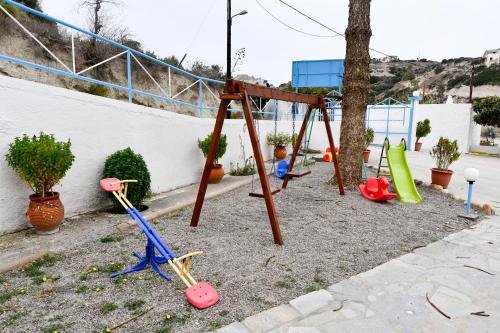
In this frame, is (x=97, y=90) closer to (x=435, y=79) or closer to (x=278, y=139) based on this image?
(x=278, y=139)

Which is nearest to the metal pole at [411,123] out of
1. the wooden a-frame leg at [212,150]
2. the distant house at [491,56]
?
the wooden a-frame leg at [212,150]

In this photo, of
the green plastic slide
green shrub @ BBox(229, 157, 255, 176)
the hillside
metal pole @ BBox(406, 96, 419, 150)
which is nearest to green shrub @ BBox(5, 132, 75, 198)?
green shrub @ BBox(229, 157, 255, 176)

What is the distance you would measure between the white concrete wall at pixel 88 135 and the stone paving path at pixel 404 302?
3.07 metres

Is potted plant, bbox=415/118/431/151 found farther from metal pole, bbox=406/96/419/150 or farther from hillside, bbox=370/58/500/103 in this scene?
hillside, bbox=370/58/500/103

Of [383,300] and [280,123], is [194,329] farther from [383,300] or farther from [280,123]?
[280,123]

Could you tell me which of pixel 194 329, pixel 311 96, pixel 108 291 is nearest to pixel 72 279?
pixel 108 291

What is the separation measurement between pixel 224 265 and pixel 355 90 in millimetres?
4508

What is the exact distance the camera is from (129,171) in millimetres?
4516

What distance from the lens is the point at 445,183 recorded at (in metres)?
7.01

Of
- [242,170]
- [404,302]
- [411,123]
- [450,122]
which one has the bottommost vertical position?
[404,302]

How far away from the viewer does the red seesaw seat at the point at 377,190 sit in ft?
18.4

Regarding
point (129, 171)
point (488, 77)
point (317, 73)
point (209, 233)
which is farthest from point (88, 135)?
point (488, 77)

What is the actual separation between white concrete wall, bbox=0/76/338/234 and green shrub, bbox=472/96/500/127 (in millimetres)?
18233

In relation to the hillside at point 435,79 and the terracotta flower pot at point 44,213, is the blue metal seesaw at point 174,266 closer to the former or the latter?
the terracotta flower pot at point 44,213
